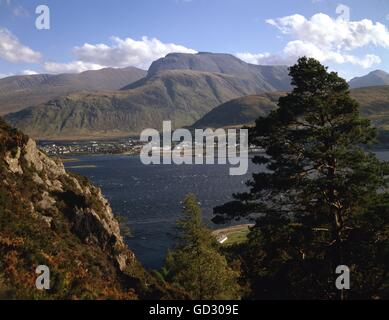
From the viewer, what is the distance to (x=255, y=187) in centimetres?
2972

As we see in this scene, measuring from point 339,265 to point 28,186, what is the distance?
31.8 m

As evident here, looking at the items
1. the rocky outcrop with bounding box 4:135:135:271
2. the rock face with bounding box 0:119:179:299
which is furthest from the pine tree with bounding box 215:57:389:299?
the rocky outcrop with bounding box 4:135:135:271

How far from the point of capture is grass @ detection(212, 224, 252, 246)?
292 ft

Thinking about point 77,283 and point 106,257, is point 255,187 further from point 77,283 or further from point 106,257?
point 106,257

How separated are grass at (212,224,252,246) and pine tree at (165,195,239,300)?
Answer: 150ft

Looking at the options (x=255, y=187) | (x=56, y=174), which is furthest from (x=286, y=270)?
(x=56, y=174)

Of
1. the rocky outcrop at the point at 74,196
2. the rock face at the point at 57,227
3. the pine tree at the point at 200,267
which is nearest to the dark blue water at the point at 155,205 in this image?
the rocky outcrop at the point at 74,196

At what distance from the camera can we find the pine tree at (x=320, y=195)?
87.8ft

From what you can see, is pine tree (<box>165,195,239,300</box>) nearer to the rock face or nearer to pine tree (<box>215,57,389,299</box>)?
the rock face

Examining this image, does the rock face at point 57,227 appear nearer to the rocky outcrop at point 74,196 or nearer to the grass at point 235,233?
the rocky outcrop at point 74,196

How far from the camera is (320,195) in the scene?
27.2m

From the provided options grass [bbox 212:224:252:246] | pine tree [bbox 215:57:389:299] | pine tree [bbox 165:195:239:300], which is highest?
pine tree [bbox 215:57:389:299]

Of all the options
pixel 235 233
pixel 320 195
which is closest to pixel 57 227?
pixel 320 195
